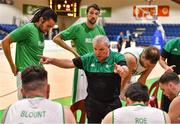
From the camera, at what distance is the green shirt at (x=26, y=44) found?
15.5ft

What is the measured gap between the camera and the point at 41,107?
2.66 m

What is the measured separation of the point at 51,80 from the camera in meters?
9.05

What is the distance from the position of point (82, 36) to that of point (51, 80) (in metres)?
3.41

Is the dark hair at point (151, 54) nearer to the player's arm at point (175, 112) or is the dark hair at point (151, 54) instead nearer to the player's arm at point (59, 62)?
the player's arm at point (59, 62)

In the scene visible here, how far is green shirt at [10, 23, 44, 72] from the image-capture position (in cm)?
473

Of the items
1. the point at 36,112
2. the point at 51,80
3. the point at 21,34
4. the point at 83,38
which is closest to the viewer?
the point at 36,112

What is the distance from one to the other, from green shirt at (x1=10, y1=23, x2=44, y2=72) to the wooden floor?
2.99m

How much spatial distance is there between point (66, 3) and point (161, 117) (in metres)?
31.6

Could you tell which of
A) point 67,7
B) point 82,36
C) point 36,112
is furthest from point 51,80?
point 67,7

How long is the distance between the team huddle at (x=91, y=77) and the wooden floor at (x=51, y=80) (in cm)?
202

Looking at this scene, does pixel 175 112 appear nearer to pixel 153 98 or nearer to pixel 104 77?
pixel 104 77

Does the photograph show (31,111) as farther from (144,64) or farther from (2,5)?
(2,5)

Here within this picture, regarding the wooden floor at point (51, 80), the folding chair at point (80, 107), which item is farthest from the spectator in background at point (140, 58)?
the wooden floor at point (51, 80)

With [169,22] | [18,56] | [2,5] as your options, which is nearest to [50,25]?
[18,56]
